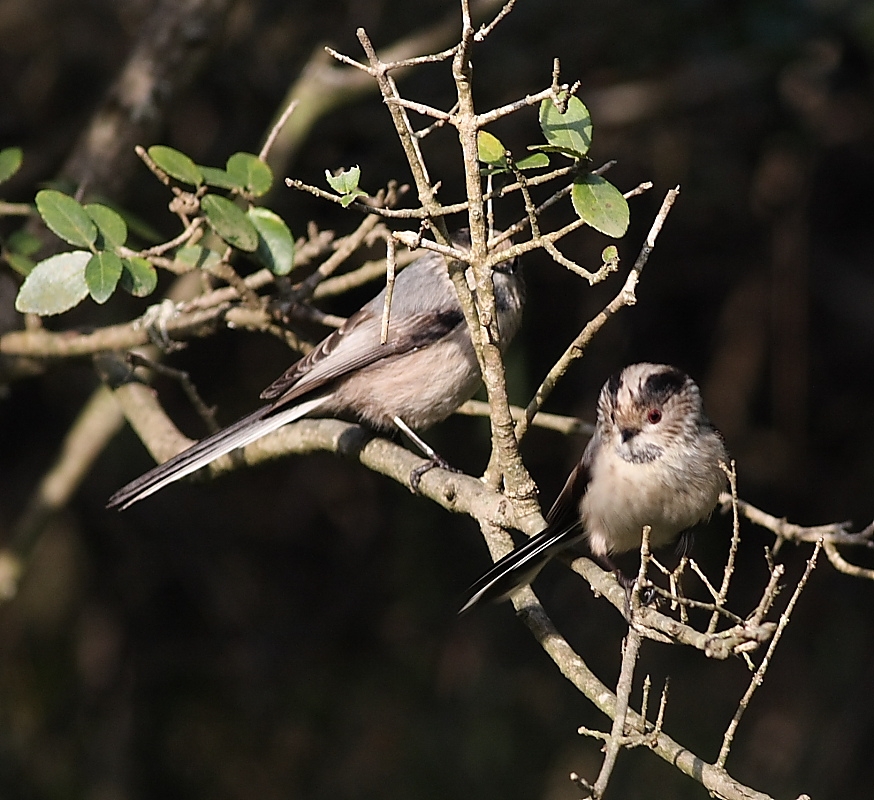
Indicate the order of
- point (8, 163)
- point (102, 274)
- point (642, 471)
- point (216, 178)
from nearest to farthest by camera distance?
point (102, 274)
point (216, 178)
point (8, 163)
point (642, 471)

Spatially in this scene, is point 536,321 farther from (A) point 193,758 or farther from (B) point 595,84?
(A) point 193,758

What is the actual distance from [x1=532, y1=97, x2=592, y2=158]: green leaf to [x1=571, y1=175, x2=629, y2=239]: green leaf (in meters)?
0.07

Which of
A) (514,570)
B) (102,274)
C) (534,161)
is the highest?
(102,274)

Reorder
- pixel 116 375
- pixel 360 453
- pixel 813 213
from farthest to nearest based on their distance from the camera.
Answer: pixel 813 213, pixel 116 375, pixel 360 453

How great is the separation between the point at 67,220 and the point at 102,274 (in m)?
0.20

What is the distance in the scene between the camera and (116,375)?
391cm

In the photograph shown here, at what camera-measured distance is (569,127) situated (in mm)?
2309

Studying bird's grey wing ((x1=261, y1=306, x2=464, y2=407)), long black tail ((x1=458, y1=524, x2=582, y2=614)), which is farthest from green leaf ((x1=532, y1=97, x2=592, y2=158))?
bird's grey wing ((x1=261, y1=306, x2=464, y2=407))

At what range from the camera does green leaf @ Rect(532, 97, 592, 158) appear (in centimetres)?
229

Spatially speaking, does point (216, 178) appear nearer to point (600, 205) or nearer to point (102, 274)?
point (102, 274)

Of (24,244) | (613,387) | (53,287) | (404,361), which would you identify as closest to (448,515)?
(404,361)

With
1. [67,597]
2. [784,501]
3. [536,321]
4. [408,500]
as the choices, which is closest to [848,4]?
[536,321]

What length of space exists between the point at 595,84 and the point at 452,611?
9.69ft

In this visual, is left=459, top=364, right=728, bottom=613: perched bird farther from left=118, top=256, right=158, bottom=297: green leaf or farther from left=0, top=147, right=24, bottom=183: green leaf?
left=0, top=147, right=24, bottom=183: green leaf
